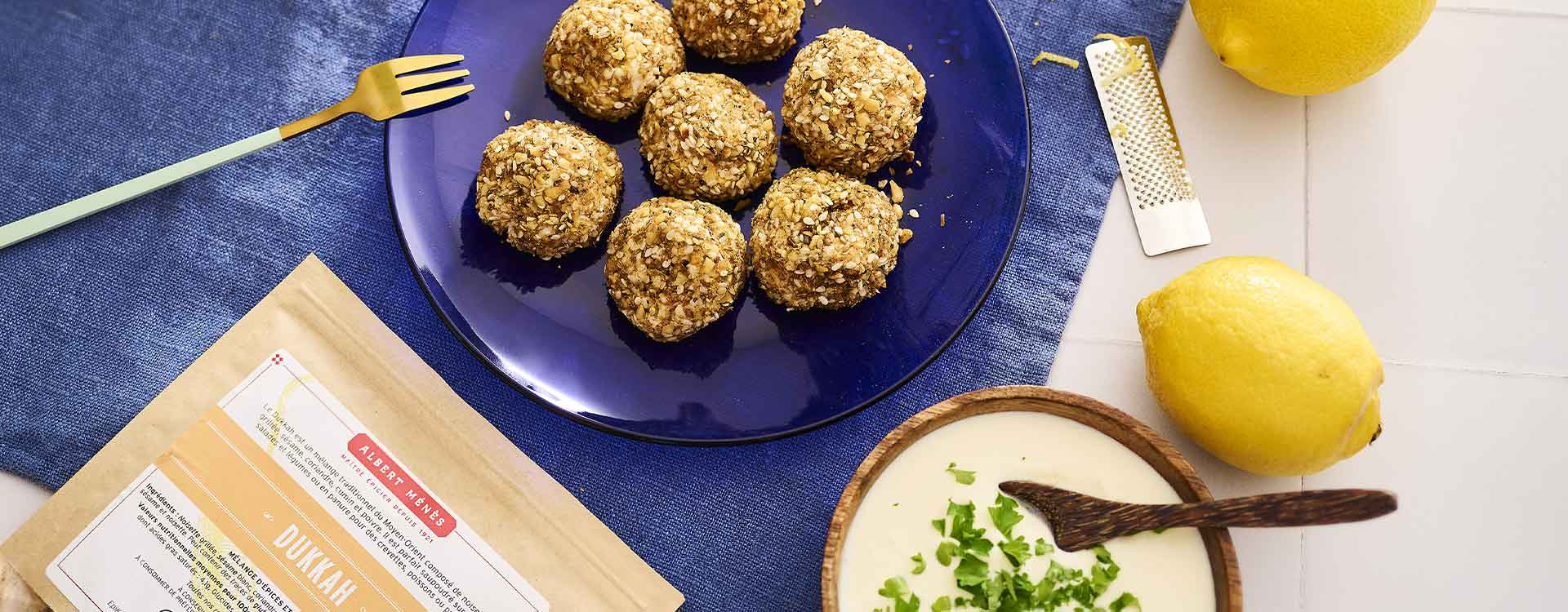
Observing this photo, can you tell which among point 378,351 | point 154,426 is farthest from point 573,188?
point 154,426

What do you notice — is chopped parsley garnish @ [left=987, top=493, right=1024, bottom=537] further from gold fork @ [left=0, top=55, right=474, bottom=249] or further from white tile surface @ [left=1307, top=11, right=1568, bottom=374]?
gold fork @ [left=0, top=55, right=474, bottom=249]

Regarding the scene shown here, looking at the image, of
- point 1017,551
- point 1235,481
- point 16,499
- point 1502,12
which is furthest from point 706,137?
point 1502,12

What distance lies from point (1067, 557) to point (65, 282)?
142 cm

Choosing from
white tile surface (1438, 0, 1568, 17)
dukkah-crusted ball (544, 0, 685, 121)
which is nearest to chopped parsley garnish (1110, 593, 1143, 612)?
dukkah-crusted ball (544, 0, 685, 121)

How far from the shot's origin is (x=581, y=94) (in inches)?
49.8

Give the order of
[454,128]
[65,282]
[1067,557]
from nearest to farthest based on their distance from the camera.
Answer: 1. [1067,557]
2. [454,128]
3. [65,282]

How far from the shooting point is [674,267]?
1.17m

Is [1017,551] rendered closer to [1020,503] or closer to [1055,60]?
[1020,503]

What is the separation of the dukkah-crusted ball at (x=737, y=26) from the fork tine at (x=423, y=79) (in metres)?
0.31

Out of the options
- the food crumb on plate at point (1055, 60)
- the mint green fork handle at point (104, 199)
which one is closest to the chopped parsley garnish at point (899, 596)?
the food crumb on plate at point (1055, 60)

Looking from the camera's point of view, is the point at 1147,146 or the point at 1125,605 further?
the point at 1147,146

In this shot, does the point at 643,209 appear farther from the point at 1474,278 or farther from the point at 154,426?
the point at 1474,278

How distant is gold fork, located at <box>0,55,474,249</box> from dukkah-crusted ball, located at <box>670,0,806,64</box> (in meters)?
0.30

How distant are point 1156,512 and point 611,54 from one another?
2.79ft
